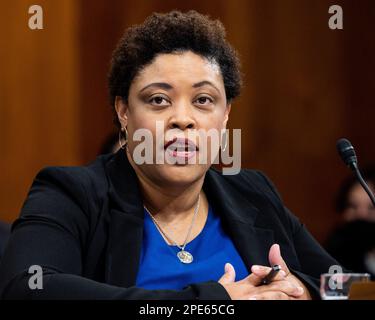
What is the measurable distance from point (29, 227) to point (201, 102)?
0.52 m

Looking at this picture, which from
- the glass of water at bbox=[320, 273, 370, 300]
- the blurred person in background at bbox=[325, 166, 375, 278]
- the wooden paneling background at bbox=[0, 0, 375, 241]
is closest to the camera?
the glass of water at bbox=[320, 273, 370, 300]

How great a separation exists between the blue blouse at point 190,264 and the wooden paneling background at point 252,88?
1.86m

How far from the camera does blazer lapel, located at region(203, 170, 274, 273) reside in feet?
6.28

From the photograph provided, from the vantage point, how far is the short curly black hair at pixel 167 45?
1908mm

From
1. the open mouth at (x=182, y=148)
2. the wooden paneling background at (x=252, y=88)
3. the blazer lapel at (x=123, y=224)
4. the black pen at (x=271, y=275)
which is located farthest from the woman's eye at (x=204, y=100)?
the wooden paneling background at (x=252, y=88)

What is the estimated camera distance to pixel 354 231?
132 inches

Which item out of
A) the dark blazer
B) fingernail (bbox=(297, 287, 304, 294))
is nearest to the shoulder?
the dark blazer

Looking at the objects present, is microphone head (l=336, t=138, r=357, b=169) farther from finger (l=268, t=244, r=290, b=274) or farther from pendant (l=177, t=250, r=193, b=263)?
pendant (l=177, t=250, r=193, b=263)

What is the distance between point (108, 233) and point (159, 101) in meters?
0.34

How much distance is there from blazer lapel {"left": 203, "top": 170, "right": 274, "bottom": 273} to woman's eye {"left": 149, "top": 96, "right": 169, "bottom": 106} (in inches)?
12.8

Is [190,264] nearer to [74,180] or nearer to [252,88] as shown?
[74,180]

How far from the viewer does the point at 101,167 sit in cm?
198

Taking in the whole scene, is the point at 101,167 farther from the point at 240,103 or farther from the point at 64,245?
the point at 240,103
